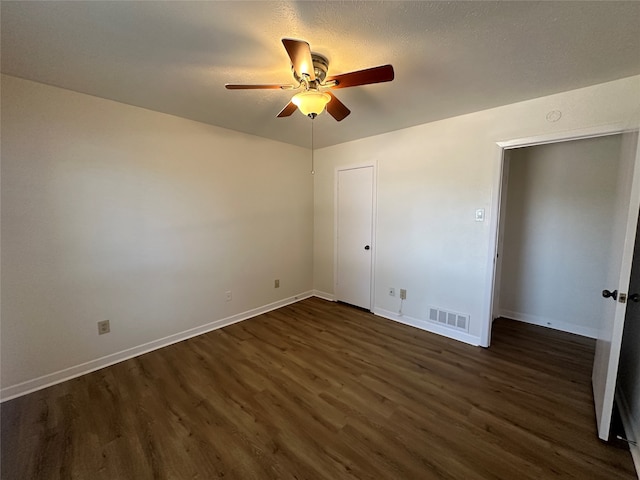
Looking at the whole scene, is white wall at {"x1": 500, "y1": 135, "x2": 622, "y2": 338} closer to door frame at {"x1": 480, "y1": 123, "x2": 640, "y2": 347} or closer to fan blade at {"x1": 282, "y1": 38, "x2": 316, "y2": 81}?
door frame at {"x1": 480, "y1": 123, "x2": 640, "y2": 347}

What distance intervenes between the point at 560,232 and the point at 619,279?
78.2 inches

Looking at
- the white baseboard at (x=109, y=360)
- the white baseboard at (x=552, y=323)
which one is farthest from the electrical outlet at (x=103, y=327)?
the white baseboard at (x=552, y=323)

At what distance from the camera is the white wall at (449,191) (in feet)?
7.20

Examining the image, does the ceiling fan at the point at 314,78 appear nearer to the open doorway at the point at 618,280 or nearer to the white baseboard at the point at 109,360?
the open doorway at the point at 618,280

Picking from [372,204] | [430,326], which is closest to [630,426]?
[430,326]

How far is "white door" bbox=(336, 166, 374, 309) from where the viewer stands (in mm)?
3676

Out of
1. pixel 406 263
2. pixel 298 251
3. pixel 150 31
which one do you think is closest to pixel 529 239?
pixel 406 263

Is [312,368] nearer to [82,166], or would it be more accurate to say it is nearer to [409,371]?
[409,371]

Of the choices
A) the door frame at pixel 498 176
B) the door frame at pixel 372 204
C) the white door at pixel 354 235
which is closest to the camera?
the door frame at pixel 498 176

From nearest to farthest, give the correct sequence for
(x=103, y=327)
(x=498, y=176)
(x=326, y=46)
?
(x=326, y=46)
(x=103, y=327)
(x=498, y=176)

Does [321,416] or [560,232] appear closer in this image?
[321,416]

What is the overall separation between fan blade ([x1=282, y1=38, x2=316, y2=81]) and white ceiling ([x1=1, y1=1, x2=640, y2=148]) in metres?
0.22

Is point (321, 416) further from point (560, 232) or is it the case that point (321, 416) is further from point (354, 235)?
point (560, 232)

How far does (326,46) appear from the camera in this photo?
5.33 feet
